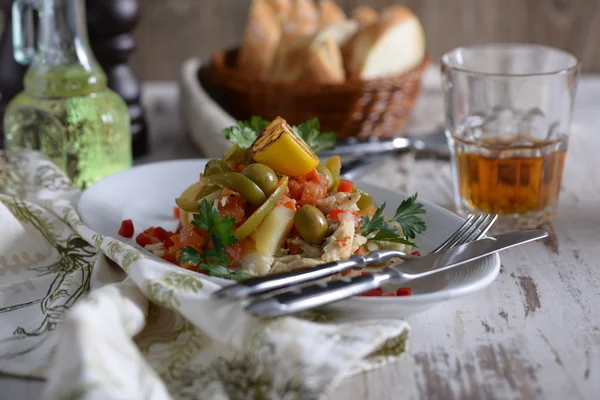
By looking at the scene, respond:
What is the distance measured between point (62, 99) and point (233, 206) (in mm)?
720

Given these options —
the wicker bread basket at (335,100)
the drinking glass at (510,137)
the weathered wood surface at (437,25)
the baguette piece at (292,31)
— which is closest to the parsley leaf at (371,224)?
the drinking glass at (510,137)

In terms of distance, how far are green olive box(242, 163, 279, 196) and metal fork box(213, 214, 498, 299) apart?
196 millimetres

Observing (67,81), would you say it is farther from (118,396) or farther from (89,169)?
(118,396)

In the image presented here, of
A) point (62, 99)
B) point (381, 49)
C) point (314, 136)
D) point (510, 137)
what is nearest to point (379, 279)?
point (314, 136)

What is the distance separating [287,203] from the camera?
134cm

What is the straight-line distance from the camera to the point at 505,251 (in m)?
1.59

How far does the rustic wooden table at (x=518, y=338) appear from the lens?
1084mm

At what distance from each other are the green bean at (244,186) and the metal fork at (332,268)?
20cm

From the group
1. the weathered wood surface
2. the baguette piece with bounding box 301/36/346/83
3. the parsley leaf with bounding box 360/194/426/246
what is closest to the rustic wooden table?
the parsley leaf with bounding box 360/194/426/246

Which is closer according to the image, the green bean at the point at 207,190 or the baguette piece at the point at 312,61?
the green bean at the point at 207,190

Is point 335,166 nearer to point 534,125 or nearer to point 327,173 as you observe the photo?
point 327,173

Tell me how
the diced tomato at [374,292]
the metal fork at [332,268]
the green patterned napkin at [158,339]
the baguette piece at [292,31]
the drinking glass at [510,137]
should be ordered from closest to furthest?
the green patterned napkin at [158,339] → the metal fork at [332,268] → the diced tomato at [374,292] → the drinking glass at [510,137] → the baguette piece at [292,31]

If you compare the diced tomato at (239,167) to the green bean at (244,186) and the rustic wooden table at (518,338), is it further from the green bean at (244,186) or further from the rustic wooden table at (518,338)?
the rustic wooden table at (518,338)

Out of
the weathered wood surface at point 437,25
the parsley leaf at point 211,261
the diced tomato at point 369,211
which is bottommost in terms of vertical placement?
the weathered wood surface at point 437,25
